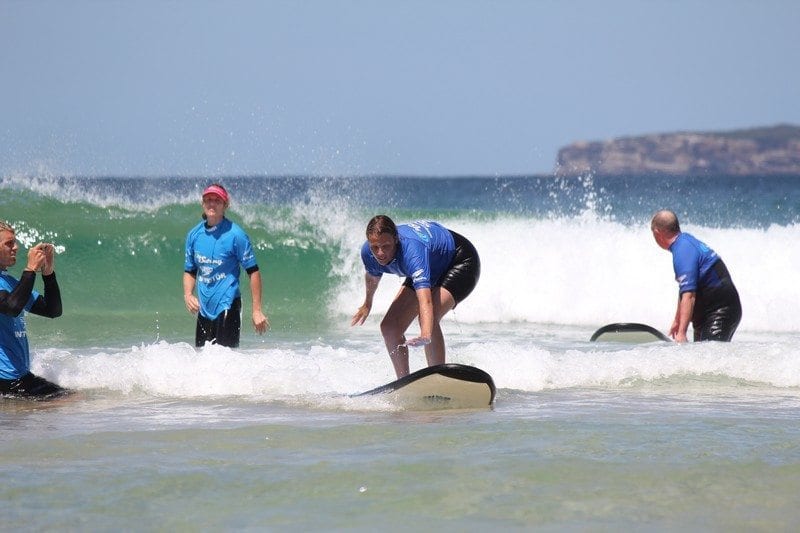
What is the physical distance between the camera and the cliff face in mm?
99875

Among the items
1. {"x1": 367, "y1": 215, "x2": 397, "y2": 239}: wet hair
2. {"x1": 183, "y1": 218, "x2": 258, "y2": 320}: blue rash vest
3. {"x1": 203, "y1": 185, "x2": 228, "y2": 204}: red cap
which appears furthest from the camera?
{"x1": 183, "y1": 218, "x2": 258, "y2": 320}: blue rash vest

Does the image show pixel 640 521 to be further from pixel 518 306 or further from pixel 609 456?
pixel 518 306

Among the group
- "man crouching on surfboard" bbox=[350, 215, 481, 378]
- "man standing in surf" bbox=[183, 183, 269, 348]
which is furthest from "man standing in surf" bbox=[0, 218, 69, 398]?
"man crouching on surfboard" bbox=[350, 215, 481, 378]

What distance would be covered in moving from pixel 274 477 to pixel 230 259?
3012mm

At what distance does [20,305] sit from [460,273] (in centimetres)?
273

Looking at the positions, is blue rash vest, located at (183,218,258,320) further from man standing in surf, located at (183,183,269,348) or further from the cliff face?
the cliff face

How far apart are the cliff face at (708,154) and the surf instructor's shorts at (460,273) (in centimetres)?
9391

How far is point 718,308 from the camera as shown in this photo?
8.76 m

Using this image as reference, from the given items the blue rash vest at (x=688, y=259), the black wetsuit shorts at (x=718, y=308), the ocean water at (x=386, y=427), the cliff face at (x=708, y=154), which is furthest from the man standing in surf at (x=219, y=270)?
the cliff face at (x=708, y=154)

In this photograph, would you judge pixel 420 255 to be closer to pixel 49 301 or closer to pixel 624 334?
pixel 49 301

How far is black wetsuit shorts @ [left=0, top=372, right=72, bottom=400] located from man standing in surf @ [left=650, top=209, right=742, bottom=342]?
454 cm

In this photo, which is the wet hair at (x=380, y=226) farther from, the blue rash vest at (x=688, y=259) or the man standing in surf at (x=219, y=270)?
the blue rash vest at (x=688, y=259)

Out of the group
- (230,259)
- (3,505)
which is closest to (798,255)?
(230,259)

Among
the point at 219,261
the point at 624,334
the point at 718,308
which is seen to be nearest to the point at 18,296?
the point at 219,261
